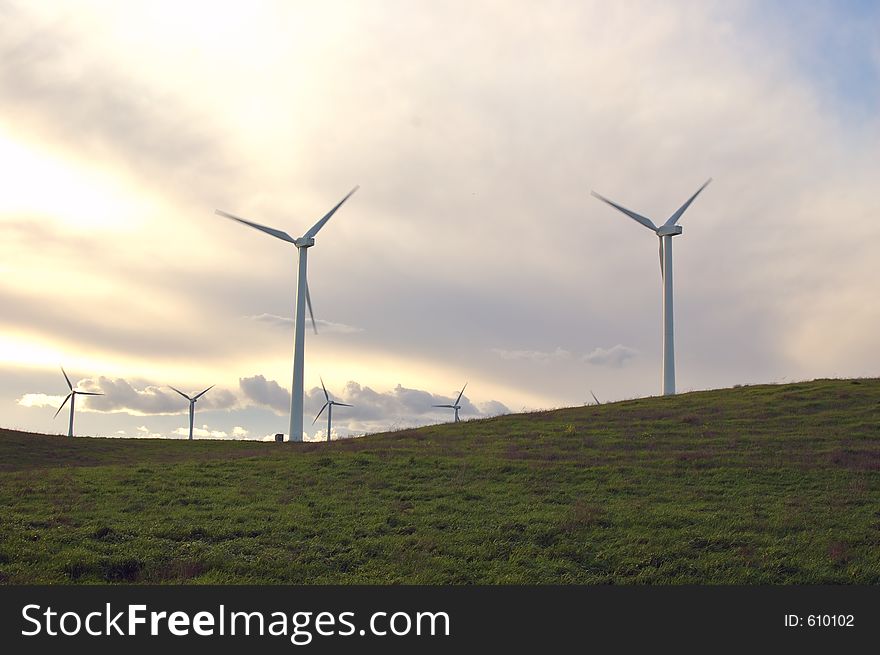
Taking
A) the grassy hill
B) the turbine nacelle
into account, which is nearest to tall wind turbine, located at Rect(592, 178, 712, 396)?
the turbine nacelle

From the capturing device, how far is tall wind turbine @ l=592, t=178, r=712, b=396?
73.1 m

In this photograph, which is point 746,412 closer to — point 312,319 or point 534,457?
point 534,457

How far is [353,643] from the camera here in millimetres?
15102

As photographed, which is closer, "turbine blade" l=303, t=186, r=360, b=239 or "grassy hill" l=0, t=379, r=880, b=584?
"grassy hill" l=0, t=379, r=880, b=584

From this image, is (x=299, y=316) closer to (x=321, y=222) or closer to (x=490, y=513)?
(x=321, y=222)

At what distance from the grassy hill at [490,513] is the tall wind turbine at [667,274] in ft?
90.1

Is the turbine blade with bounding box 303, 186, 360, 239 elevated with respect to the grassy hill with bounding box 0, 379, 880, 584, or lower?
elevated

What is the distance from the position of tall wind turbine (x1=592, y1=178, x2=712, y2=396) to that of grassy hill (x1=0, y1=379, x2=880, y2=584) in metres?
27.5

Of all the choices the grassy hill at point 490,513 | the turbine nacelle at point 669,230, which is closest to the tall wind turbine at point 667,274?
the turbine nacelle at point 669,230

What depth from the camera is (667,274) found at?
255ft

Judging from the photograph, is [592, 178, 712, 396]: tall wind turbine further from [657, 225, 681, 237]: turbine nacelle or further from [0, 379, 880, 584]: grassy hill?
[0, 379, 880, 584]: grassy hill

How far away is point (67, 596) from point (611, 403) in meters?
49.5

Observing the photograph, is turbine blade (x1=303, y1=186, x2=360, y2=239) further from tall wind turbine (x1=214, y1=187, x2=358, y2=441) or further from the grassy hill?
the grassy hill

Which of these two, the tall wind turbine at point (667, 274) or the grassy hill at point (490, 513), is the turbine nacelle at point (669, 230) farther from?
the grassy hill at point (490, 513)
